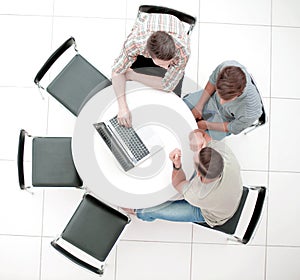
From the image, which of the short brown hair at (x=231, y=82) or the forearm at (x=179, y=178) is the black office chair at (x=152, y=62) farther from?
the forearm at (x=179, y=178)

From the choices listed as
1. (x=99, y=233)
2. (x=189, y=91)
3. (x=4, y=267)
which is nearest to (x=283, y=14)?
(x=189, y=91)

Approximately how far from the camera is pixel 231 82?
2.20 m

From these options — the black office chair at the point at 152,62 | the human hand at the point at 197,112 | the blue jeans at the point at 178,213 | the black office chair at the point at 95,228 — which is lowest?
the black office chair at the point at 95,228

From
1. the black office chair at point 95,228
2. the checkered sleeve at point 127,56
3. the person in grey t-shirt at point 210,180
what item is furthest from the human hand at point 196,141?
the black office chair at point 95,228

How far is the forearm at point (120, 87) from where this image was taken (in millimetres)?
2350

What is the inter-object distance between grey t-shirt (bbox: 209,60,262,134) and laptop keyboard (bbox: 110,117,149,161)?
1.68 feet

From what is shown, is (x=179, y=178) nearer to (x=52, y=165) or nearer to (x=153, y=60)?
(x=153, y=60)

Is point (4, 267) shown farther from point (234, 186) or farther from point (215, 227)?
point (234, 186)

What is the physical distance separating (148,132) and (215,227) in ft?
2.42

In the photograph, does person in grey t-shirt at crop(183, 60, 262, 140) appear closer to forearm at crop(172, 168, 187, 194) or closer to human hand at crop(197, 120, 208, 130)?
human hand at crop(197, 120, 208, 130)

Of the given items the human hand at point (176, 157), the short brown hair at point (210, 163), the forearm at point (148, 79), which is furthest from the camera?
the forearm at point (148, 79)

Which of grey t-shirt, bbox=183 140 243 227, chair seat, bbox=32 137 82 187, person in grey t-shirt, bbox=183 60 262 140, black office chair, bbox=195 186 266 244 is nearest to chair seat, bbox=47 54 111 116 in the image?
chair seat, bbox=32 137 82 187

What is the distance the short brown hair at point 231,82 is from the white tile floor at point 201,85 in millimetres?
862

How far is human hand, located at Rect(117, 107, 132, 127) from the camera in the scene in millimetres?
2332
